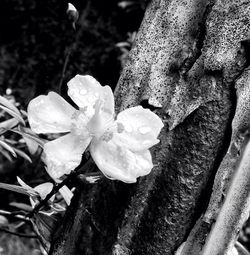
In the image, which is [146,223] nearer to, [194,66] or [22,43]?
[194,66]

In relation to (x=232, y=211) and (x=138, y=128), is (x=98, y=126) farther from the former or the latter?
(x=232, y=211)

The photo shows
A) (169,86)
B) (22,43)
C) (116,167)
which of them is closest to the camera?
(116,167)

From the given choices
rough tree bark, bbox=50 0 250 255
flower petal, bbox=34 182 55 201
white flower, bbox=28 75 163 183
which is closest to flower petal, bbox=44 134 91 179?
white flower, bbox=28 75 163 183

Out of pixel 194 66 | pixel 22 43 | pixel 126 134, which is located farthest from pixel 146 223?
pixel 22 43

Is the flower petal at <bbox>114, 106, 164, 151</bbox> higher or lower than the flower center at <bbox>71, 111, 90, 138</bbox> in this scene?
higher

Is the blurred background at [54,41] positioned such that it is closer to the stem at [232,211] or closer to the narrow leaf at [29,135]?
the narrow leaf at [29,135]

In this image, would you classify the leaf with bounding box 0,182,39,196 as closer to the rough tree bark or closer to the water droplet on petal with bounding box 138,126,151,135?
the rough tree bark
